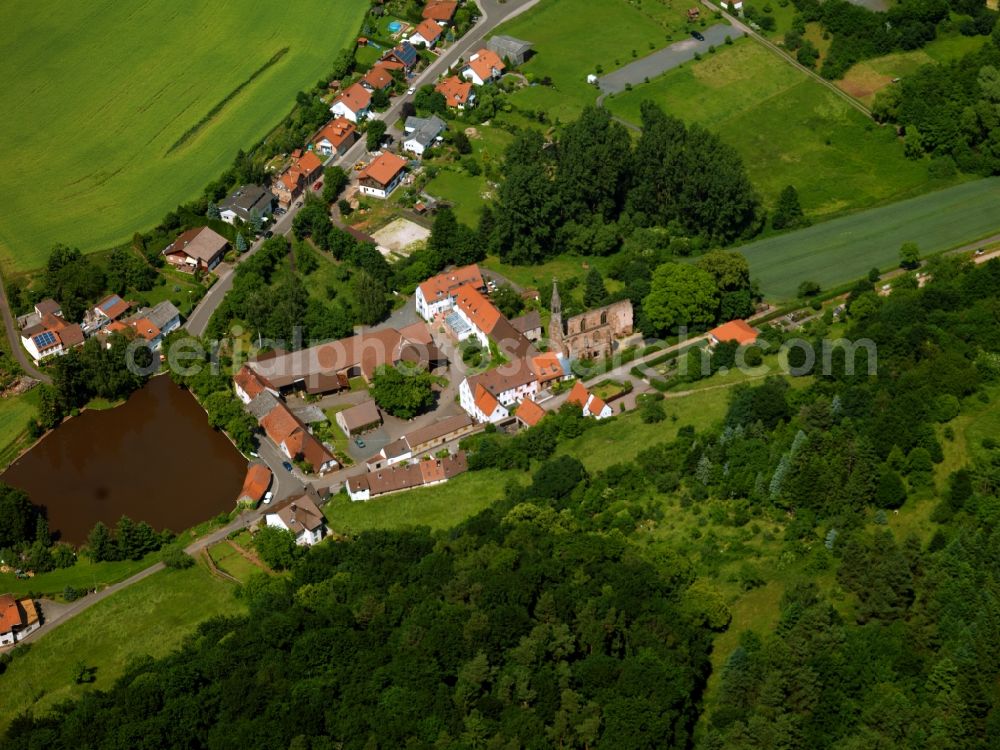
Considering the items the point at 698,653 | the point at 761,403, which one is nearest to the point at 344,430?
the point at 761,403

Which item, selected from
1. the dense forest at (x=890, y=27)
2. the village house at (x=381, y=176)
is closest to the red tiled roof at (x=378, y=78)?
the village house at (x=381, y=176)

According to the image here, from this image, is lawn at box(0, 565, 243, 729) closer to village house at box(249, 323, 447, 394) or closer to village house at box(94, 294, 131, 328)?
village house at box(249, 323, 447, 394)

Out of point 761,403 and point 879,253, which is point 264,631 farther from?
point 879,253

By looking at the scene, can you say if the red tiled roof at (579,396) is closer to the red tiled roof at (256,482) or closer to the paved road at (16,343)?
the red tiled roof at (256,482)

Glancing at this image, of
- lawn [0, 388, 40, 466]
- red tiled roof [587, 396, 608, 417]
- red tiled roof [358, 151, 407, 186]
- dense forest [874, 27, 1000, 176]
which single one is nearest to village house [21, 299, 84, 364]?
lawn [0, 388, 40, 466]

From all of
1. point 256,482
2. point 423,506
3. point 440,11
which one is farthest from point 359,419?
point 440,11
